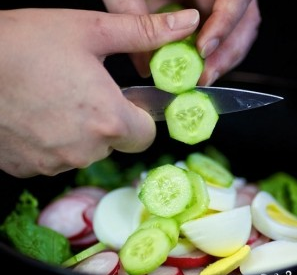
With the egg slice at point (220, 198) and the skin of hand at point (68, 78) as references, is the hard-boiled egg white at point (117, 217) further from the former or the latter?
the skin of hand at point (68, 78)

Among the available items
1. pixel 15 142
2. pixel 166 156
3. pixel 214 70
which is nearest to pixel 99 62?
pixel 15 142

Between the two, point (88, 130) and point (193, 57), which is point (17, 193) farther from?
point (193, 57)

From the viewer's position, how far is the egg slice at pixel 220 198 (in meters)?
1.40

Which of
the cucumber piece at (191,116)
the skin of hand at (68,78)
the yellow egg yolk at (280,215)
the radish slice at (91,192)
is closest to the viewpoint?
the skin of hand at (68,78)

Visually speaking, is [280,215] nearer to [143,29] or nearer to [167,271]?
[167,271]

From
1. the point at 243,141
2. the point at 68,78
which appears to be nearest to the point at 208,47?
the point at 68,78

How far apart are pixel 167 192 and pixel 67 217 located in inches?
15.9

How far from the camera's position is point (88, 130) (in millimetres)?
1146

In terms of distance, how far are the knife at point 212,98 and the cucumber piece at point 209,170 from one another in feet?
0.80

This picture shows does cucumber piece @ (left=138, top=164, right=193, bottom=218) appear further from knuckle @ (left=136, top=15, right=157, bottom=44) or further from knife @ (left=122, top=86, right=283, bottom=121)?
knuckle @ (left=136, top=15, right=157, bottom=44)

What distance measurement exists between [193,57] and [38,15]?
30 cm

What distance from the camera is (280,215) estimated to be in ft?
4.85

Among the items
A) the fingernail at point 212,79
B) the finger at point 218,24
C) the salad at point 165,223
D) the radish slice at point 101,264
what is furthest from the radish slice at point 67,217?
the finger at point 218,24

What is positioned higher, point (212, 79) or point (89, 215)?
point (212, 79)
